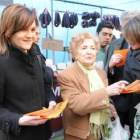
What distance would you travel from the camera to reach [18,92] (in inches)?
51.5

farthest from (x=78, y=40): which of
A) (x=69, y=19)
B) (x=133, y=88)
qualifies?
(x=69, y=19)

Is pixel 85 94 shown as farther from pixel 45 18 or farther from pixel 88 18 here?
pixel 88 18

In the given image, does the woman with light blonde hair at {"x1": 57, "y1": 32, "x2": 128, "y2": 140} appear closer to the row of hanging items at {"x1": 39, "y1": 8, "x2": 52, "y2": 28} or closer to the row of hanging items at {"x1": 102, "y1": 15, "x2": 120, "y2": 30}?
the row of hanging items at {"x1": 39, "y1": 8, "x2": 52, "y2": 28}

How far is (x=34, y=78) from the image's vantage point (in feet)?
4.60

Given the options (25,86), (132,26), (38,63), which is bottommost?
(25,86)

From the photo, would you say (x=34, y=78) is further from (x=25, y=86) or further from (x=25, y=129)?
(x=25, y=129)

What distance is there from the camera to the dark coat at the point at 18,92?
4.07 feet

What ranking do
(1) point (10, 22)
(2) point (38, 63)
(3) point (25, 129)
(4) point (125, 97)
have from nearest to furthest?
1. (1) point (10, 22)
2. (3) point (25, 129)
3. (2) point (38, 63)
4. (4) point (125, 97)

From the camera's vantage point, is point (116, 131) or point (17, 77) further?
point (116, 131)

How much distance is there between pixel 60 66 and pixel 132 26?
193 cm

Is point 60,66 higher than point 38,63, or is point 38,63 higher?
point 38,63

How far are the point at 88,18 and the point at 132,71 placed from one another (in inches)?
180

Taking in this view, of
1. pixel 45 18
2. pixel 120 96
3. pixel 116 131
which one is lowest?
pixel 116 131

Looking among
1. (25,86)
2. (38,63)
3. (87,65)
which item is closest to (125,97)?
(87,65)
